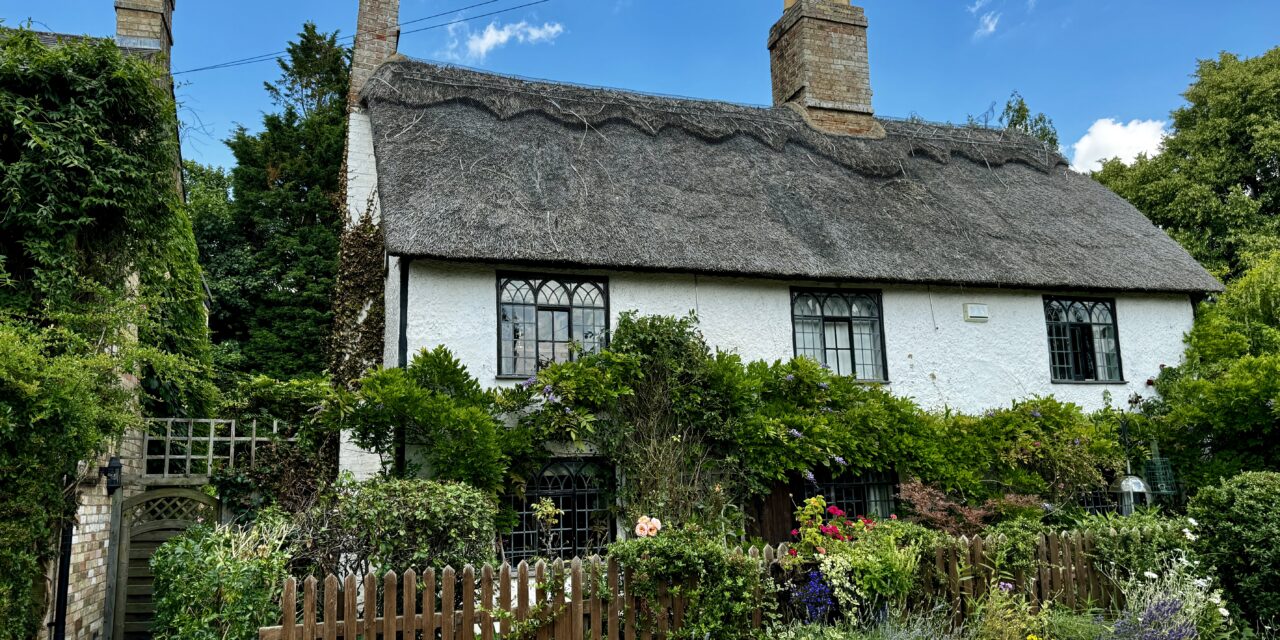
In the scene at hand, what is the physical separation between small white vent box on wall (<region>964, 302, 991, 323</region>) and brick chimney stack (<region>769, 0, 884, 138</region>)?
14.4 feet

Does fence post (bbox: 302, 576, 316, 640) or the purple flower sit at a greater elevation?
fence post (bbox: 302, 576, 316, 640)

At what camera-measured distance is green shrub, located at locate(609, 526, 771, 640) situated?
654 centimetres

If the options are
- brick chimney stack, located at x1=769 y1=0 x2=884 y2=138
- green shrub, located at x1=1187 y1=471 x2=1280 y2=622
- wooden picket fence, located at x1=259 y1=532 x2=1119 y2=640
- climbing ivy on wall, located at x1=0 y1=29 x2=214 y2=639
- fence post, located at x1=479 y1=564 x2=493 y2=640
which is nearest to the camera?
wooden picket fence, located at x1=259 y1=532 x2=1119 y2=640

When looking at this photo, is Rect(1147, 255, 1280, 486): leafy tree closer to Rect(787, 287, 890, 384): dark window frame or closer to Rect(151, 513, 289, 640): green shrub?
Rect(787, 287, 890, 384): dark window frame

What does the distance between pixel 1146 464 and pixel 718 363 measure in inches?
274

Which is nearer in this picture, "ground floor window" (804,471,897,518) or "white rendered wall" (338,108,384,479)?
"ground floor window" (804,471,897,518)

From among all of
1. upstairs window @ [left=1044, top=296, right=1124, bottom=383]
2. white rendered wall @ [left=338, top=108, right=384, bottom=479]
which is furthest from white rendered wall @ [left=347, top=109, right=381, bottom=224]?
upstairs window @ [left=1044, top=296, right=1124, bottom=383]

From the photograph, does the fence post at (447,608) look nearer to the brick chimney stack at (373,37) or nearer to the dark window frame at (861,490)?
the dark window frame at (861,490)

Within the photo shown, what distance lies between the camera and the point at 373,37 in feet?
45.8

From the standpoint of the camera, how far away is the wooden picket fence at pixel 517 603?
19.3 ft

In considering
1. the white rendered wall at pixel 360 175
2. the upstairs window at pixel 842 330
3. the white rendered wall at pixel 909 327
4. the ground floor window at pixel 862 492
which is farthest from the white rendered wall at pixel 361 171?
the ground floor window at pixel 862 492

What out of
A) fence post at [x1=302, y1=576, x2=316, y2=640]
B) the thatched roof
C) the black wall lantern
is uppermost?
the thatched roof

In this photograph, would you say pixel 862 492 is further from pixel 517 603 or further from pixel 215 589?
pixel 215 589

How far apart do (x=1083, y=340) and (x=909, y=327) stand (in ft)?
10.6
